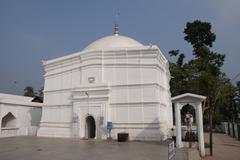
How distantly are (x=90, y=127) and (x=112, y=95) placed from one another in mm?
3746

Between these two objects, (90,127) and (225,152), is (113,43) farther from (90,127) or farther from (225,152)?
(225,152)

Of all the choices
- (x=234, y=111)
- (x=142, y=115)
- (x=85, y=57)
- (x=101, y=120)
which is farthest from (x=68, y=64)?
(x=234, y=111)

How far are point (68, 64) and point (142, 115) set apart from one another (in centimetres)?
933

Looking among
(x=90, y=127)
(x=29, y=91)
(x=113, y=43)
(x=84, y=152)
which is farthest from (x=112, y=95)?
(x=29, y=91)

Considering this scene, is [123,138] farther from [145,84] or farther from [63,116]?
[63,116]

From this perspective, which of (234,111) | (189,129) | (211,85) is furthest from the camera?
(234,111)

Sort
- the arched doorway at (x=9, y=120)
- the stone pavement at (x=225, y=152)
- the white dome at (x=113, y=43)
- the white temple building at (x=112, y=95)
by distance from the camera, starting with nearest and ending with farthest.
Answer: the stone pavement at (x=225, y=152) < the white temple building at (x=112, y=95) < the white dome at (x=113, y=43) < the arched doorway at (x=9, y=120)

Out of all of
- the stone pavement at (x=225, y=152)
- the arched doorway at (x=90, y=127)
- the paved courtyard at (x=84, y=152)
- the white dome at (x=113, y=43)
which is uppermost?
the white dome at (x=113, y=43)

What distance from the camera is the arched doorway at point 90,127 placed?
2143 centimetres

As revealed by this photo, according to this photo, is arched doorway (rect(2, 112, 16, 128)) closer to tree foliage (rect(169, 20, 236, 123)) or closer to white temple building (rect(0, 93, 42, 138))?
white temple building (rect(0, 93, 42, 138))

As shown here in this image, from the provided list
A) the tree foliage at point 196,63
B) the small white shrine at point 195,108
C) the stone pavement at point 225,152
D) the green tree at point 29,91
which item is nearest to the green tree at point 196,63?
the tree foliage at point 196,63

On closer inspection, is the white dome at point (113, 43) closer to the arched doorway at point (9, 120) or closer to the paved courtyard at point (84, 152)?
the paved courtyard at point (84, 152)

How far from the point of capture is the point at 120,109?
66.9 feet

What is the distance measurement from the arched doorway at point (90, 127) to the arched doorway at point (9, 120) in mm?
9614
